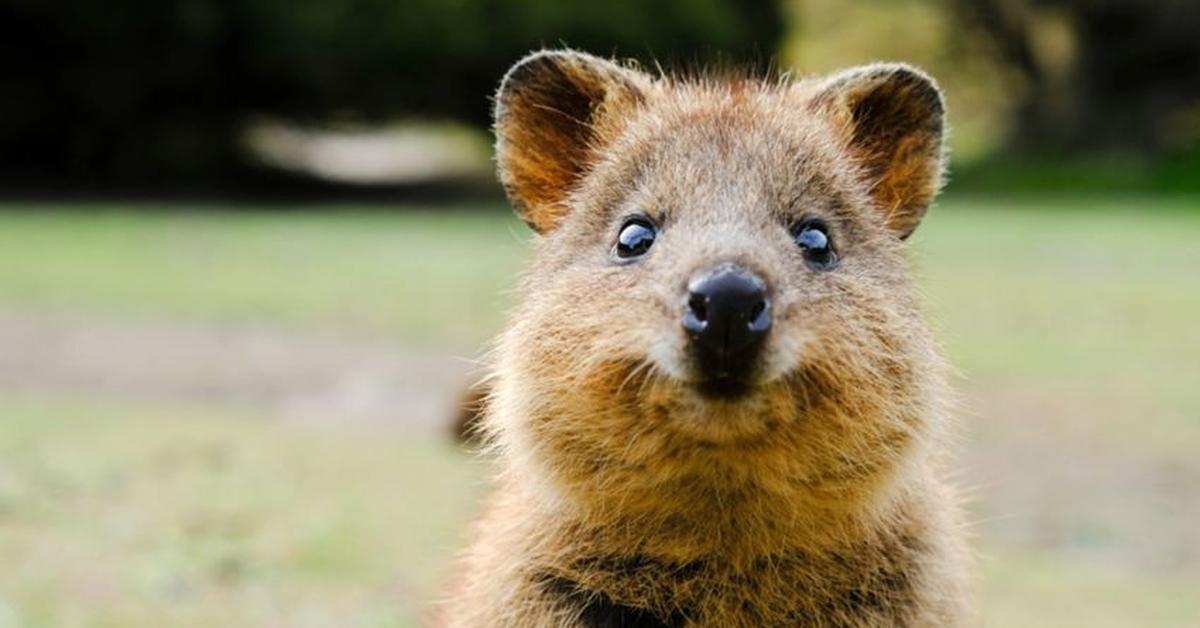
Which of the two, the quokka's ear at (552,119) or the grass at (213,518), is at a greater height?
the quokka's ear at (552,119)

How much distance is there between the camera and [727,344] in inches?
138

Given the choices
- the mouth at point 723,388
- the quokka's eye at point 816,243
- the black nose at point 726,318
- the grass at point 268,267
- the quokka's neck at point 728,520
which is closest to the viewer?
the black nose at point 726,318

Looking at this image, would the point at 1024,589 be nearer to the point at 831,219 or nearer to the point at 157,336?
the point at 831,219

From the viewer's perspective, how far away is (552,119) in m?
4.91

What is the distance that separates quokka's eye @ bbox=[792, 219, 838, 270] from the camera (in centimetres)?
418

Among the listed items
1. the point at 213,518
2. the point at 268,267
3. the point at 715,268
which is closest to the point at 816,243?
the point at 715,268

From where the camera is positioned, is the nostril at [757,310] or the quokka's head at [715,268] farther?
the quokka's head at [715,268]

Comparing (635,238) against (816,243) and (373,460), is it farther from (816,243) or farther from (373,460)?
(373,460)

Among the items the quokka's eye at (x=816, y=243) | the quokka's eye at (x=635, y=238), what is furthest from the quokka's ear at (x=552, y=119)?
the quokka's eye at (x=816, y=243)

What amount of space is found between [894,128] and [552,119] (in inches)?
41.3

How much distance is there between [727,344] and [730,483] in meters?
0.52

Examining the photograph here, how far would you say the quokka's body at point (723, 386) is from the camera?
3.72 m

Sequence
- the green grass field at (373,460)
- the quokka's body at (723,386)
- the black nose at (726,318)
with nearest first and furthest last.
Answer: the black nose at (726,318) → the quokka's body at (723,386) → the green grass field at (373,460)

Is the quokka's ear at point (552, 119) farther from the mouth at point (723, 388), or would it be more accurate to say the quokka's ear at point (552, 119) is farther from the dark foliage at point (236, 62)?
the dark foliage at point (236, 62)
